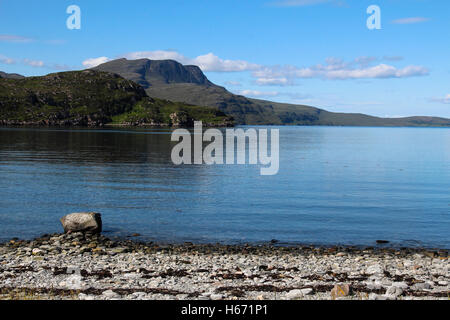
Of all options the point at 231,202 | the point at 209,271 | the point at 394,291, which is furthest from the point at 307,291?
the point at 231,202

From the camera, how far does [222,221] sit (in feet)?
123

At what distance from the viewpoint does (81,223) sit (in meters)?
32.3

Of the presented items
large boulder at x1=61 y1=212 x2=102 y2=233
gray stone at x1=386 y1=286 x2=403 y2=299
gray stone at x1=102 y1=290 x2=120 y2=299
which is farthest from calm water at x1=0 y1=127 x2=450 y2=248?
gray stone at x1=102 y1=290 x2=120 y2=299

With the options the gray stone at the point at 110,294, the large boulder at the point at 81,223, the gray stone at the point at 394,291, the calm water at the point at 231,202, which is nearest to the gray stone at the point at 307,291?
the gray stone at the point at 394,291

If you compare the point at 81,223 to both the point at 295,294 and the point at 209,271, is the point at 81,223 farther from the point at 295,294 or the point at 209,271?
the point at 295,294

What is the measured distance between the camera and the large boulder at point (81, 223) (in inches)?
1273

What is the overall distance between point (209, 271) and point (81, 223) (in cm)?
1369

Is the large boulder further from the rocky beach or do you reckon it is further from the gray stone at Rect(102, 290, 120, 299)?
the gray stone at Rect(102, 290, 120, 299)

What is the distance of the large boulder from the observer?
1273 inches

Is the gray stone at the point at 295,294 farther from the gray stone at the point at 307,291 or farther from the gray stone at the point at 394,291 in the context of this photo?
the gray stone at the point at 394,291

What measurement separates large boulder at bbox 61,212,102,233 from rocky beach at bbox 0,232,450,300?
3.04ft

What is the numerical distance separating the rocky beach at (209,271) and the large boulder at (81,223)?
93 cm
